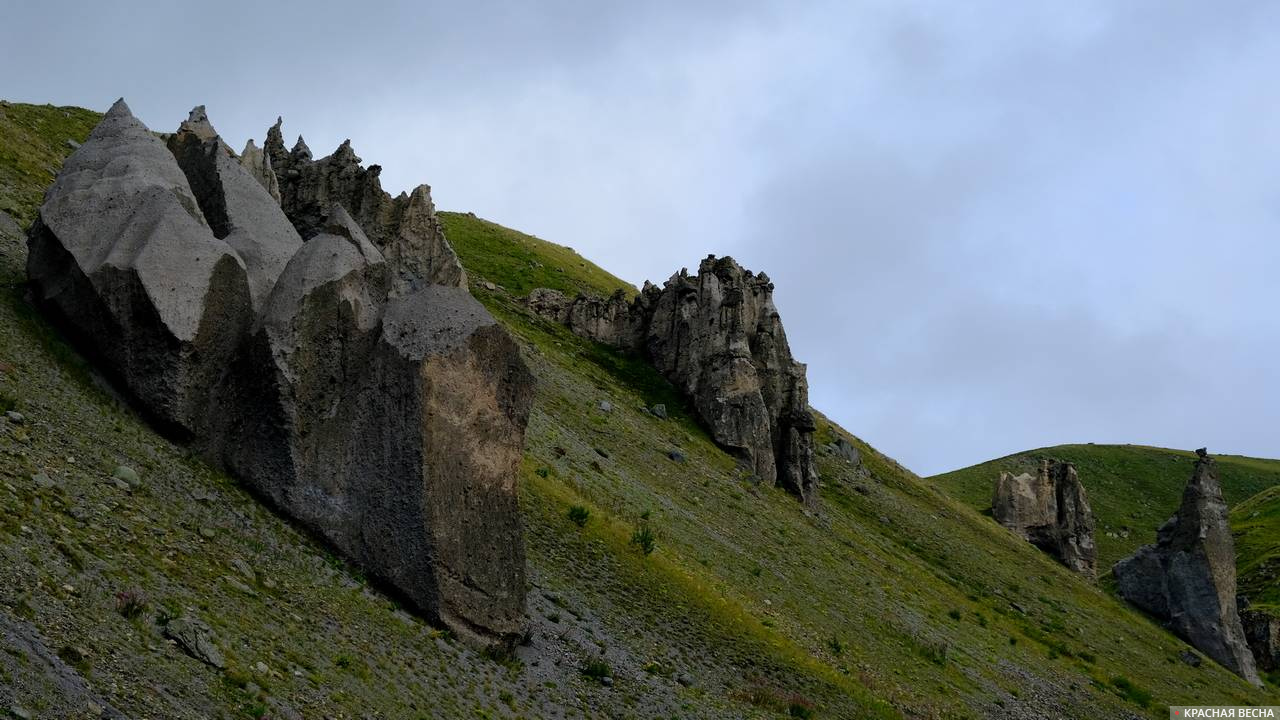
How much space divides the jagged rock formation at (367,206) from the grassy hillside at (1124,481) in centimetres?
6427

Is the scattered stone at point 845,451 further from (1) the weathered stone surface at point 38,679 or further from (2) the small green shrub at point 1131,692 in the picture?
(1) the weathered stone surface at point 38,679

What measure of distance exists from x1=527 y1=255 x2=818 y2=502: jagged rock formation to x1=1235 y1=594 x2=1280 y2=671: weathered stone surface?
1450 inches

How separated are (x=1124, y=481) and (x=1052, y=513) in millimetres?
52387

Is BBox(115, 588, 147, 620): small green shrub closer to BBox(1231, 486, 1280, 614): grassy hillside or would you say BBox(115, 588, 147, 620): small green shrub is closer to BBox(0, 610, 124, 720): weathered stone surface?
BBox(0, 610, 124, 720): weathered stone surface

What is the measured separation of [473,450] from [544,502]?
10154 mm

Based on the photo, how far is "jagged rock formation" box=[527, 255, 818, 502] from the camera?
5872 cm

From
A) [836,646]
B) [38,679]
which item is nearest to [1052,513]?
[836,646]

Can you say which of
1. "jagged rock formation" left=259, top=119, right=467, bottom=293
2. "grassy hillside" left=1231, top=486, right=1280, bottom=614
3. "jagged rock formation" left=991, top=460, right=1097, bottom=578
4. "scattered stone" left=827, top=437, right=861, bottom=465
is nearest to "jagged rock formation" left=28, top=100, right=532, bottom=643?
"jagged rock formation" left=259, top=119, right=467, bottom=293

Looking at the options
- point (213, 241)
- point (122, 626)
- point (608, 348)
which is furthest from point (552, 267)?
point (122, 626)

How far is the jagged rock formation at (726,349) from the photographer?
58.7m

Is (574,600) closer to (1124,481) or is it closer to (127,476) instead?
(127,476)

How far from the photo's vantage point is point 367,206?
48000 mm

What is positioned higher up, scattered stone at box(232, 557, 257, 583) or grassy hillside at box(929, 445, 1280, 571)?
grassy hillside at box(929, 445, 1280, 571)

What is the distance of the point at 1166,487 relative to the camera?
126 meters
